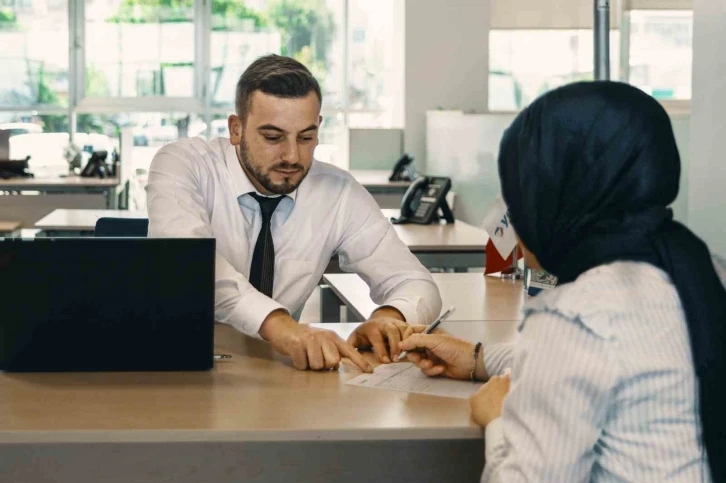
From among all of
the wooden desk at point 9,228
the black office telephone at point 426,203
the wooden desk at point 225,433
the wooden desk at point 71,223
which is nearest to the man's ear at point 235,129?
the wooden desk at point 225,433

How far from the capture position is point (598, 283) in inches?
49.4

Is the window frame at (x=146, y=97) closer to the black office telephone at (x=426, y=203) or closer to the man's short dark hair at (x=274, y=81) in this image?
the black office telephone at (x=426, y=203)

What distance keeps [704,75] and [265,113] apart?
146 cm

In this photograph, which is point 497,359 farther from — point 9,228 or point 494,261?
point 9,228

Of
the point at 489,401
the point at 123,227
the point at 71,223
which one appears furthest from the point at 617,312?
the point at 71,223

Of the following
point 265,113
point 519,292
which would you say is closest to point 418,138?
point 519,292

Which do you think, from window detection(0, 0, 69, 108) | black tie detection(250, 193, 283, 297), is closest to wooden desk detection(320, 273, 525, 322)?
black tie detection(250, 193, 283, 297)

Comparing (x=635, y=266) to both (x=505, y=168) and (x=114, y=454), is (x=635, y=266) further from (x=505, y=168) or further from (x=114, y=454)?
(x=114, y=454)

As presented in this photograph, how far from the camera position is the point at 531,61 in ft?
32.4

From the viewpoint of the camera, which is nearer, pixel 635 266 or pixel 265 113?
pixel 635 266

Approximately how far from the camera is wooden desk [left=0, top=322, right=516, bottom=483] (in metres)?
1.60

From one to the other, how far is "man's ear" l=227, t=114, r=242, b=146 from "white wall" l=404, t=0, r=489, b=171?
679cm

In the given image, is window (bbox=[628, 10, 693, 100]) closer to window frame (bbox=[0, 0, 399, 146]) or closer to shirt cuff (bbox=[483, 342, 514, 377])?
window frame (bbox=[0, 0, 399, 146])

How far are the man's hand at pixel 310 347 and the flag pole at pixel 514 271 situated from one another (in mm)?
1500
